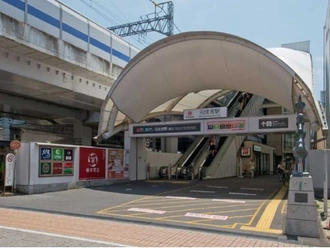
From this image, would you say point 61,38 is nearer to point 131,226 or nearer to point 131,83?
point 131,83

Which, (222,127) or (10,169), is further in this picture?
(222,127)

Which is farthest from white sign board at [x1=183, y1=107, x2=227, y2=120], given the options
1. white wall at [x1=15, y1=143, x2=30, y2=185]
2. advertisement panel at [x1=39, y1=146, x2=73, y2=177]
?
white wall at [x1=15, y1=143, x2=30, y2=185]

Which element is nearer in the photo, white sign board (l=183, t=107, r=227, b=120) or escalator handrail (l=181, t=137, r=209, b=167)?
white sign board (l=183, t=107, r=227, b=120)

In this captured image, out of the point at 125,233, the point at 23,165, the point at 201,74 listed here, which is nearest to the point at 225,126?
the point at 201,74

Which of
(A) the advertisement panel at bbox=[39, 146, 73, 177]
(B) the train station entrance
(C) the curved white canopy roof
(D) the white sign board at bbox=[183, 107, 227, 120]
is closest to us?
(A) the advertisement panel at bbox=[39, 146, 73, 177]

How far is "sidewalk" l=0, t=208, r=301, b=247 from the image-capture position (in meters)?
7.10

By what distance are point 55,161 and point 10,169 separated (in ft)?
7.18

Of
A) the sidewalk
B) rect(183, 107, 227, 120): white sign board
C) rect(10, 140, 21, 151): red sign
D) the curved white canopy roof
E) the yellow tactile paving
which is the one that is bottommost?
the yellow tactile paving

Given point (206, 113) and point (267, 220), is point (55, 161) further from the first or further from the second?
point (267, 220)

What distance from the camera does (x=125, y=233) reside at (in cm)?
784

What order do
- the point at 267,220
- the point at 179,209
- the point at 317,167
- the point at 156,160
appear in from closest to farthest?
1. the point at 267,220
2. the point at 179,209
3. the point at 317,167
4. the point at 156,160

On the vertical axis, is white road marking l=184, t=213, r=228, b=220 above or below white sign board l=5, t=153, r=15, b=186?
below

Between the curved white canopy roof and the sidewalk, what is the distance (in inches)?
494

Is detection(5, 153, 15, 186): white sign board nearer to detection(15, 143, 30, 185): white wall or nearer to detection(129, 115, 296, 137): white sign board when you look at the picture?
detection(15, 143, 30, 185): white wall
